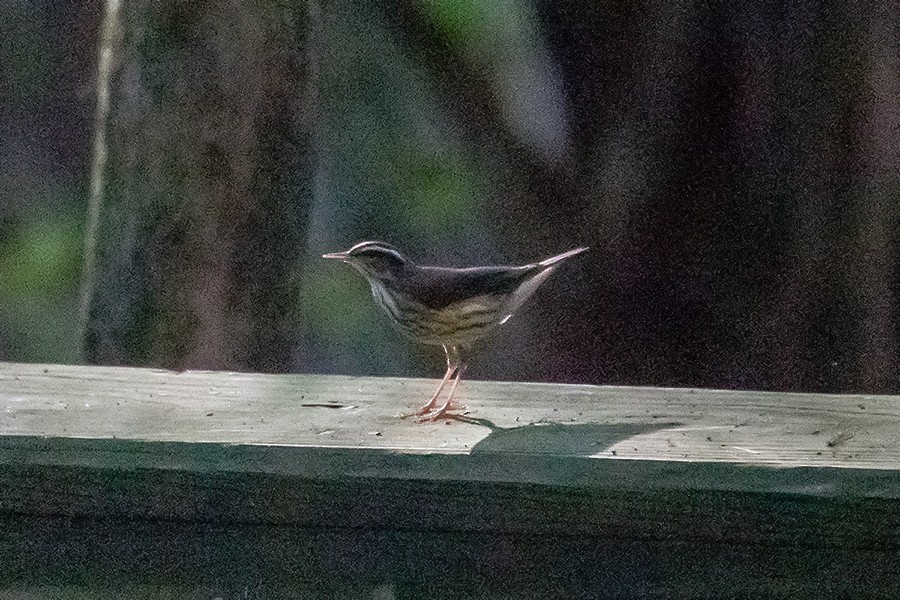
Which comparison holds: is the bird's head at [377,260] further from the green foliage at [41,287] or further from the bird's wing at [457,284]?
the green foliage at [41,287]

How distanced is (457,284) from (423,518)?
1.43m

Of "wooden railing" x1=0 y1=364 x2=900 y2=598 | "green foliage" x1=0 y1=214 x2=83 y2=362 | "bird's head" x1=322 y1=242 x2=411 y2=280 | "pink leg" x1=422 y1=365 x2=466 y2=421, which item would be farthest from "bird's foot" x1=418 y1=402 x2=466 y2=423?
"green foliage" x1=0 y1=214 x2=83 y2=362

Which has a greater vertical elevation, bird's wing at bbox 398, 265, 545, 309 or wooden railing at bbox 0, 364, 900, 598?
bird's wing at bbox 398, 265, 545, 309

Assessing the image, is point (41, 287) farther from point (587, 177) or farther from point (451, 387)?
point (451, 387)

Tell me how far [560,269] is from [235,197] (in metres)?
1.71

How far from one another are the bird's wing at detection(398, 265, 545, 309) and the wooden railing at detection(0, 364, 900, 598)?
126 cm

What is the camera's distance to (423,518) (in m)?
1.57

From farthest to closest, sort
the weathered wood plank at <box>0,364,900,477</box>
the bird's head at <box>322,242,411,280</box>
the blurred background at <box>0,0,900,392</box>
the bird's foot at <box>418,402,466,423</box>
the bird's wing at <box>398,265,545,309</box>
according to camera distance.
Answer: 1. the blurred background at <box>0,0,900,392</box>
2. the bird's head at <box>322,242,411,280</box>
3. the bird's wing at <box>398,265,545,309</box>
4. the bird's foot at <box>418,402,466,423</box>
5. the weathered wood plank at <box>0,364,900,477</box>

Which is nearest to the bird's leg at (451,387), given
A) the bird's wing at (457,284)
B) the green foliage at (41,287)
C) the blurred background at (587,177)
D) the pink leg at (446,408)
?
the pink leg at (446,408)

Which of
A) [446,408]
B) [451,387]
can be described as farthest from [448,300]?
[446,408]

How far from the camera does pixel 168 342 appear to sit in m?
3.70

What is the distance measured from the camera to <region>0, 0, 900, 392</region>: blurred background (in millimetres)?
4484

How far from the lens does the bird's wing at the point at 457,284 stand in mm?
2943

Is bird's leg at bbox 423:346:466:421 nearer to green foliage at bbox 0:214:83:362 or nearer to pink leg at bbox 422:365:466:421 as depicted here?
pink leg at bbox 422:365:466:421
